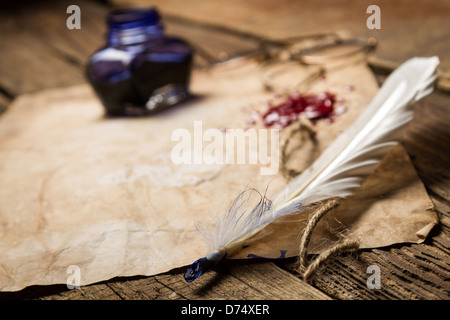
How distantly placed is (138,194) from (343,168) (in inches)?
14.3

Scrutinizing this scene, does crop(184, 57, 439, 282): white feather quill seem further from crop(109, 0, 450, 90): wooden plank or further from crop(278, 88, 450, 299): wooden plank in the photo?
crop(109, 0, 450, 90): wooden plank

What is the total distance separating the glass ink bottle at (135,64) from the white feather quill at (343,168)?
1.99ft

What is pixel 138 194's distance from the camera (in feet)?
2.79

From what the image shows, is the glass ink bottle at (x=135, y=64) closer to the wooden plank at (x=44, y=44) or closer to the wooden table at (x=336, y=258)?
the wooden table at (x=336, y=258)

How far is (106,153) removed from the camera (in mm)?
1042

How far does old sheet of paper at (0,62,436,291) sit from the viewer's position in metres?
0.67

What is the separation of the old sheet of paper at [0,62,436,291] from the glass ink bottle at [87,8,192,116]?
63 mm

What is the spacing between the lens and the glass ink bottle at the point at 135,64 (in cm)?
124
